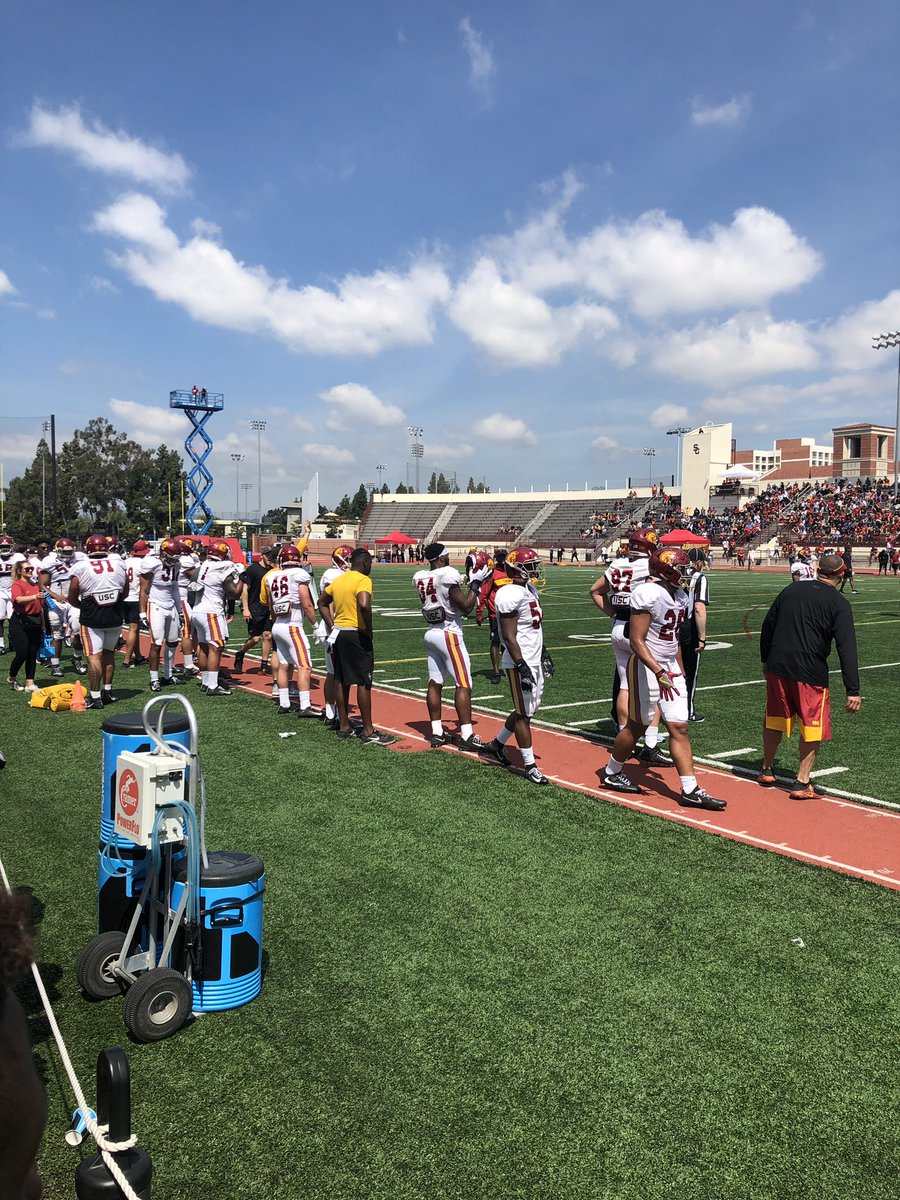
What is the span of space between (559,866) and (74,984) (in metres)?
2.82

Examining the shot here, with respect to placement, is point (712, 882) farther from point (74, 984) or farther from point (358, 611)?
point (358, 611)

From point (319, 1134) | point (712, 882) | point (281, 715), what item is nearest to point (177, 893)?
point (319, 1134)

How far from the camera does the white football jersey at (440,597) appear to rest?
26.4ft

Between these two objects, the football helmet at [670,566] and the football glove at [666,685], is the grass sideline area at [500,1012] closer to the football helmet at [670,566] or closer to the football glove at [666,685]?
the football glove at [666,685]

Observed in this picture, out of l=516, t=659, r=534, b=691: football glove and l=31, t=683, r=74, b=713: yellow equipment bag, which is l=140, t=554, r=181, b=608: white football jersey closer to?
l=31, t=683, r=74, b=713: yellow equipment bag

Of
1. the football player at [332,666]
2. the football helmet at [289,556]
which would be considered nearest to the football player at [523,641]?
the football player at [332,666]

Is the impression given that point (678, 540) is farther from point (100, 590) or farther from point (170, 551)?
point (100, 590)

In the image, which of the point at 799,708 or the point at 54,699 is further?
the point at 54,699

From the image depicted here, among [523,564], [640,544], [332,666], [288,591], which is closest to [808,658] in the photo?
[640,544]

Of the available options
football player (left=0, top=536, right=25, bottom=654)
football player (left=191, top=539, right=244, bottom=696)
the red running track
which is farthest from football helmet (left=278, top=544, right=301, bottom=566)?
football player (left=0, top=536, right=25, bottom=654)

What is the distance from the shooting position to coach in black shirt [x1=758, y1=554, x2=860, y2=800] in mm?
6645

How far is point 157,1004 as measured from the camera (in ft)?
11.5

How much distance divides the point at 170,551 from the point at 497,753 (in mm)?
5711

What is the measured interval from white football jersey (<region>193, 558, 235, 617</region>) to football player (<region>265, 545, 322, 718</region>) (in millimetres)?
1306
